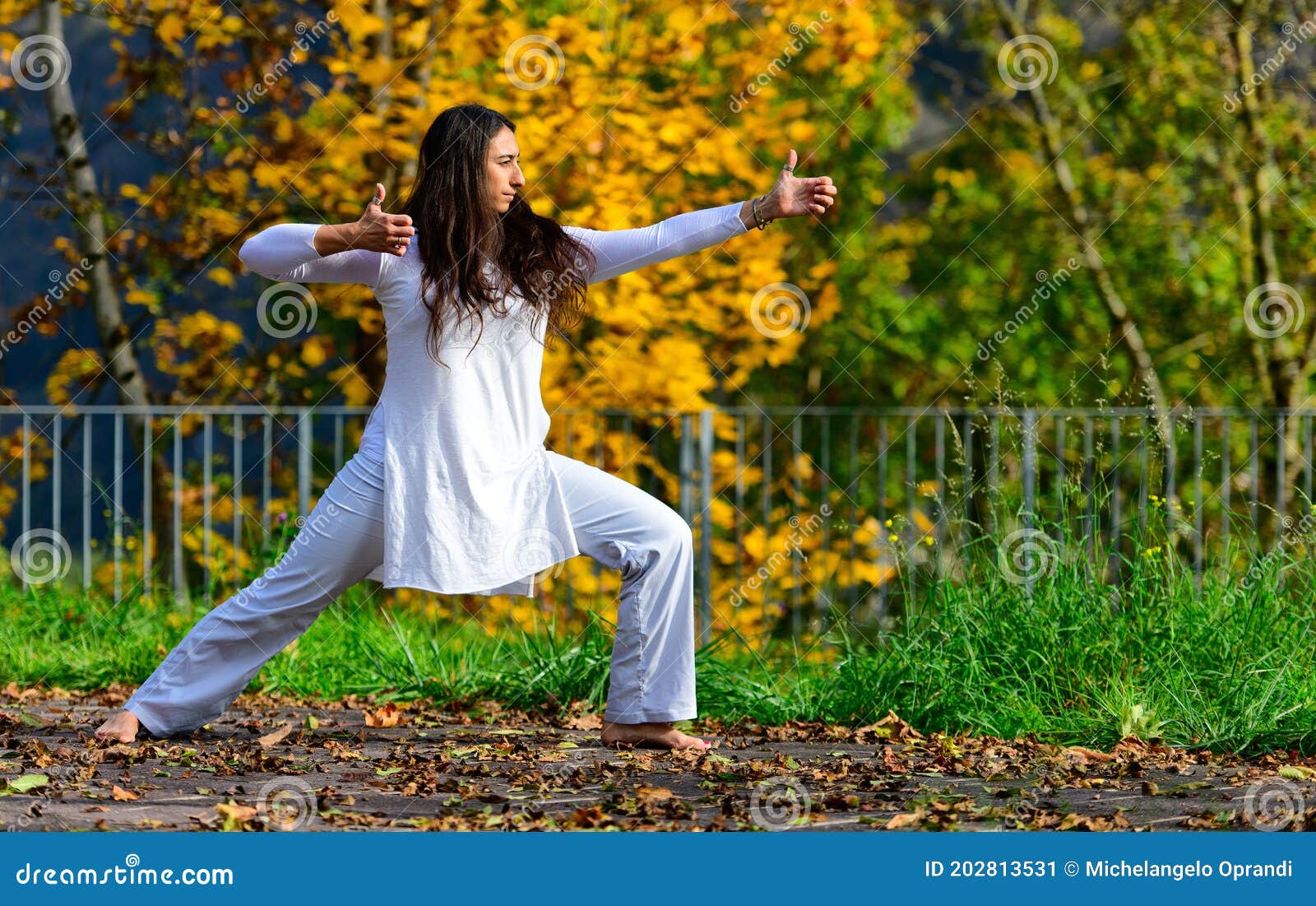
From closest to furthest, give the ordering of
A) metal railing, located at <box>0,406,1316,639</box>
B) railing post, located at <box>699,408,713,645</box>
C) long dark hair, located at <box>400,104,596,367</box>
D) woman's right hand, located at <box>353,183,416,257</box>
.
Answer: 1. woman's right hand, located at <box>353,183,416,257</box>
2. long dark hair, located at <box>400,104,596,367</box>
3. railing post, located at <box>699,408,713,645</box>
4. metal railing, located at <box>0,406,1316,639</box>

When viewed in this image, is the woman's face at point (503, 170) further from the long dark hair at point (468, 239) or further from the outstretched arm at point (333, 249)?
the outstretched arm at point (333, 249)

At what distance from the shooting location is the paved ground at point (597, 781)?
3.21 meters

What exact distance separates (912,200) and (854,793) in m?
8.78

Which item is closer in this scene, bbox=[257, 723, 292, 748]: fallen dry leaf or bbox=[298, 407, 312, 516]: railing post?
bbox=[257, 723, 292, 748]: fallen dry leaf

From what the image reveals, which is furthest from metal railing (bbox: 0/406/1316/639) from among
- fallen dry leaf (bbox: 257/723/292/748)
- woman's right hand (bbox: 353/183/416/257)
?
woman's right hand (bbox: 353/183/416/257)

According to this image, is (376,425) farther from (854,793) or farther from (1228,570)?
(1228,570)

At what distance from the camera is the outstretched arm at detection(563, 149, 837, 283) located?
3883 mm

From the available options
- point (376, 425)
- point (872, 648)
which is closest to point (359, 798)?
point (376, 425)

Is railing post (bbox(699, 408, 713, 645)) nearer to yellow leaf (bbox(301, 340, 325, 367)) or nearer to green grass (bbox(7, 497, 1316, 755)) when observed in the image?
green grass (bbox(7, 497, 1316, 755))

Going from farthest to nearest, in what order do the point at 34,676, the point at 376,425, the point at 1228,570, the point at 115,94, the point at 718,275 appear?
the point at 115,94 → the point at 718,275 → the point at 34,676 → the point at 1228,570 → the point at 376,425

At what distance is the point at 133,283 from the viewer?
7031 mm

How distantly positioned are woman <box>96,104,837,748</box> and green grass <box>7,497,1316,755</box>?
2.29ft

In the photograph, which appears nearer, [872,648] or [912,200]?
[872,648]

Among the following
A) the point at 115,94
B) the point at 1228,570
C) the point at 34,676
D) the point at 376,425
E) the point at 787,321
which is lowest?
the point at 34,676
